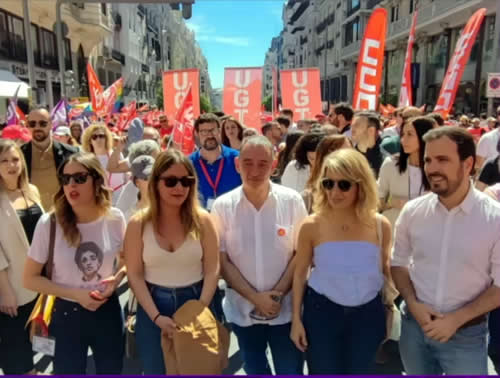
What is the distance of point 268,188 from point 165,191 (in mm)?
565

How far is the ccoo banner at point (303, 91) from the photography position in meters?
8.62

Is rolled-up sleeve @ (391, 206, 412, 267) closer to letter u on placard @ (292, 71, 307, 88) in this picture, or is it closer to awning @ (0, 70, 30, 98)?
letter u on placard @ (292, 71, 307, 88)

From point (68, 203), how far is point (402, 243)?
1710 mm

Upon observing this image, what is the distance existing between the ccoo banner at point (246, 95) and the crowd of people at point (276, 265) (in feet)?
19.8

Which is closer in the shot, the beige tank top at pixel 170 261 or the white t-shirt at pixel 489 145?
the beige tank top at pixel 170 261

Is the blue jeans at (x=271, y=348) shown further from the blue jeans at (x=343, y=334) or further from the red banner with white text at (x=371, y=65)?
the red banner with white text at (x=371, y=65)

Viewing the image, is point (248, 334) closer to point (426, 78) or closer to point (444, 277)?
point (444, 277)

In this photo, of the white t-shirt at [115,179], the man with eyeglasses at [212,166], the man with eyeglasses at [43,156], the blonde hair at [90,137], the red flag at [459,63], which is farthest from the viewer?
the red flag at [459,63]

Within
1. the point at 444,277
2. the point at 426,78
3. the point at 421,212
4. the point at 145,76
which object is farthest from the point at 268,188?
the point at 145,76

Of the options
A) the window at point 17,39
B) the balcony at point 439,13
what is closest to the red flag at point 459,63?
the balcony at point 439,13

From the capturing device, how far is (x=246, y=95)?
27.2ft

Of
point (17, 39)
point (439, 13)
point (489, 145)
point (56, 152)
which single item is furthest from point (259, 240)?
point (439, 13)

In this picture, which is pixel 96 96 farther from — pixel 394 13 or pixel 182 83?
pixel 394 13

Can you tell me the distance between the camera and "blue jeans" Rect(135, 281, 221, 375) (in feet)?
7.16
